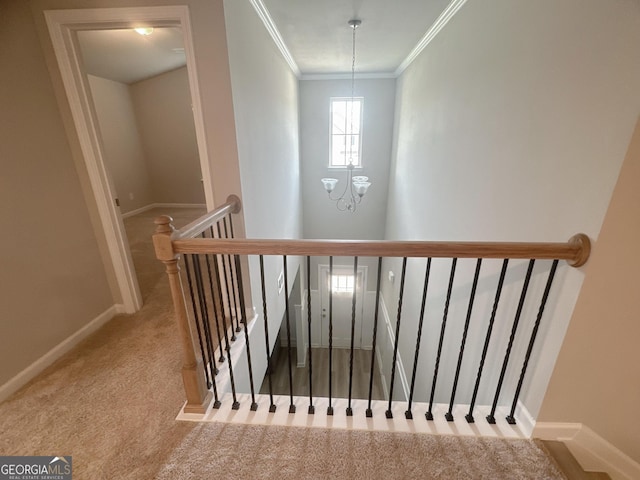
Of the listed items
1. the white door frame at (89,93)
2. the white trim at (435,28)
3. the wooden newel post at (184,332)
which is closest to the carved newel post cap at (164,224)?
the wooden newel post at (184,332)

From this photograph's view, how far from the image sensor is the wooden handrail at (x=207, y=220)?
127 centimetres

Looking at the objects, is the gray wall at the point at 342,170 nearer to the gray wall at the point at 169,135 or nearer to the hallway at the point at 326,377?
the gray wall at the point at 169,135

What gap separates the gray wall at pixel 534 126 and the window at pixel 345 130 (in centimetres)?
263

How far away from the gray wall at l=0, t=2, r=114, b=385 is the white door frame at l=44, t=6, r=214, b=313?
0.11 meters

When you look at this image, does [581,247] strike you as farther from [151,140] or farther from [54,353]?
[151,140]

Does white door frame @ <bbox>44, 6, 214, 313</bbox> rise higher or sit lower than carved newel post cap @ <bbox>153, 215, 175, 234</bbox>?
higher

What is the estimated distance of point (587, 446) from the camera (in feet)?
4.26

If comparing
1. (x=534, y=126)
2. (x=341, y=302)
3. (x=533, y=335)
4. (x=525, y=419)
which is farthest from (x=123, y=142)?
(x=525, y=419)

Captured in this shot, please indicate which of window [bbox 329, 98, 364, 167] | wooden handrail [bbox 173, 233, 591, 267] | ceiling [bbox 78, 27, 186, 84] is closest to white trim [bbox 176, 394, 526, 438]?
wooden handrail [bbox 173, 233, 591, 267]

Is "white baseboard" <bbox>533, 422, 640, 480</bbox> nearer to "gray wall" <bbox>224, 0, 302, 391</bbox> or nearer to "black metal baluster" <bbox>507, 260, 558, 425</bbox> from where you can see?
"black metal baluster" <bbox>507, 260, 558, 425</bbox>

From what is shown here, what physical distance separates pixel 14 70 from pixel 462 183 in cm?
294

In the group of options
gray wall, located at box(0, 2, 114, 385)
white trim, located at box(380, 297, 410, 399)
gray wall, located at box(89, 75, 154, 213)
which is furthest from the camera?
gray wall, located at box(89, 75, 154, 213)

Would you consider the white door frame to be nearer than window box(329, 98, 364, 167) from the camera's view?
Yes

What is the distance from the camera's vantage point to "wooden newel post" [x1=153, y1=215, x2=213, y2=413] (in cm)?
119
